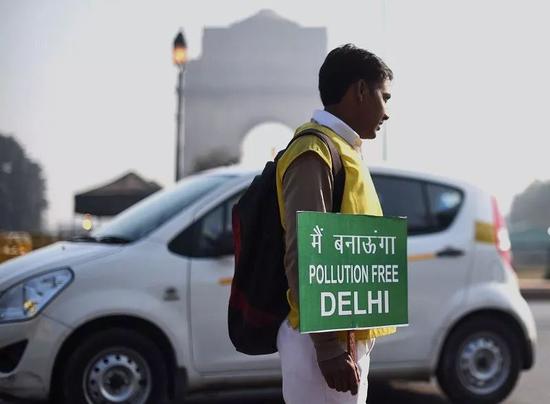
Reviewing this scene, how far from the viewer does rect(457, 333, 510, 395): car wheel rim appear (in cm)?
573

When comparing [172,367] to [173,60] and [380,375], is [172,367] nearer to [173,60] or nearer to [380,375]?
[380,375]

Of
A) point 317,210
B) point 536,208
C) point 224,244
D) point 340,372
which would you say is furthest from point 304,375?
point 536,208

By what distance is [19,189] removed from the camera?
104 ft

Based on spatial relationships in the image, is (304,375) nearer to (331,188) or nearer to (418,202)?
(331,188)

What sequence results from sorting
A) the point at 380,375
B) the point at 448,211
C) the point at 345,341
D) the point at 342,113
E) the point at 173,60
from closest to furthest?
the point at 345,341
the point at 342,113
the point at 380,375
the point at 448,211
the point at 173,60

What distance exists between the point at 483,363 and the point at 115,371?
2.40 m

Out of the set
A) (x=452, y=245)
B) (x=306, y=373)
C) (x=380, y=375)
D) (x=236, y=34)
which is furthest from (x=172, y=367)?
(x=236, y=34)

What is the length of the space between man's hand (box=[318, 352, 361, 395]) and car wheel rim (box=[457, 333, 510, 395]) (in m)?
3.61

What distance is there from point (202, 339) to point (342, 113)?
2824 millimetres

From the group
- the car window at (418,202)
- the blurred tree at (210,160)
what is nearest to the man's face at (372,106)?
the car window at (418,202)

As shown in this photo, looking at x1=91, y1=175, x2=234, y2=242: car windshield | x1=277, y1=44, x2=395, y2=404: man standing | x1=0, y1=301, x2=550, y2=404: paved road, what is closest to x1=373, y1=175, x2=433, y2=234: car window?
x1=91, y1=175, x2=234, y2=242: car windshield

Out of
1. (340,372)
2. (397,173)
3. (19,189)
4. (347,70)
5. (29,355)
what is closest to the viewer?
(340,372)

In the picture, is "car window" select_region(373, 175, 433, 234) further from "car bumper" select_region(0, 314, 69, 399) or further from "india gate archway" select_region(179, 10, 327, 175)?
"india gate archway" select_region(179, 10, 327, 175)

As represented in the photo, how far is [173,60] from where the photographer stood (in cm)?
1520
